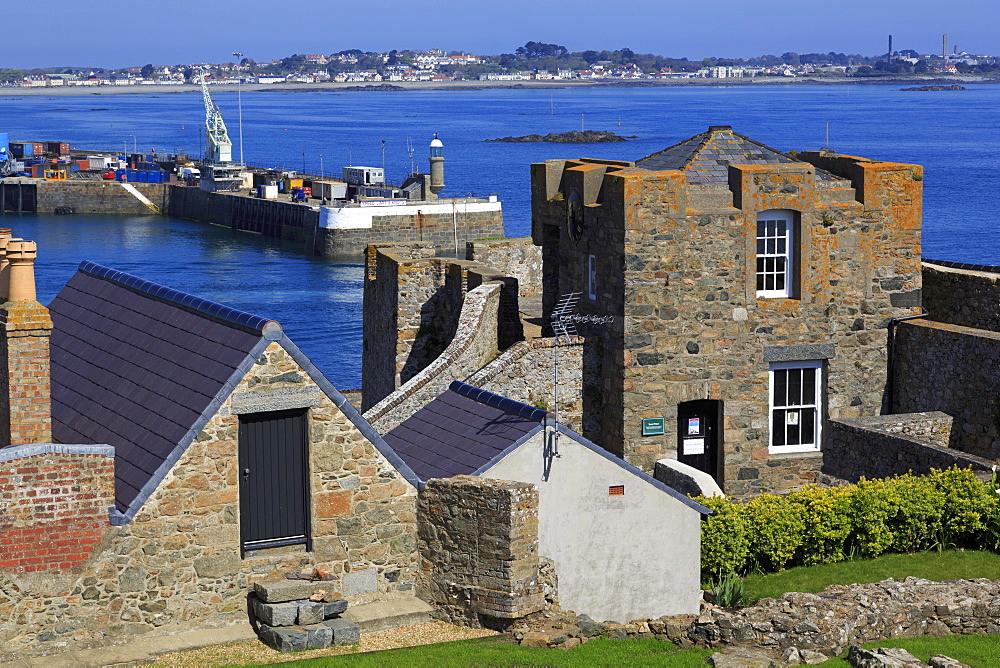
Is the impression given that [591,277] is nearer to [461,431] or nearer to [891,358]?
[891,358]

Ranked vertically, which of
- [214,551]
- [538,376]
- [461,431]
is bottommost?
[214,551]

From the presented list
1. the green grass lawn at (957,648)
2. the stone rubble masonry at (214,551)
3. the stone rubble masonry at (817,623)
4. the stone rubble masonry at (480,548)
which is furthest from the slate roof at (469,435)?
the green grass lawn at (957,648)

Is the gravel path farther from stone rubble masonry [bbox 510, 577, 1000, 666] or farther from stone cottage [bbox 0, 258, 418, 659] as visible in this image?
stone rubble masonry [bbox 510, 577, 1000, 666]

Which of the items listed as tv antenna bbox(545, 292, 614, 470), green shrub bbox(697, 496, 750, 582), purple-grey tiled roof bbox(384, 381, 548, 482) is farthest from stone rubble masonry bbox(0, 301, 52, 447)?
tv antenna bbox(545, 292, 614, 470)

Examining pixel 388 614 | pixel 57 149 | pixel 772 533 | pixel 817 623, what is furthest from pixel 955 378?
pixel 57 149

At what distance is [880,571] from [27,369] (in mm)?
10759

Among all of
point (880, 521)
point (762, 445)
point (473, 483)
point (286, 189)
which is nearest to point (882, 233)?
point (762, 445)

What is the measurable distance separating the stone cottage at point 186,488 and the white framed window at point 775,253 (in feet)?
34.9

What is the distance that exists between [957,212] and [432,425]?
97133 millimetres

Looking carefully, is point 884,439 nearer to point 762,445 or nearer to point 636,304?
point 762,445

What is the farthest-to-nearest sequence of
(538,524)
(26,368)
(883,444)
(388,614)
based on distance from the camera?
(883,444) → (538,524) → (388,614) → (26,368)

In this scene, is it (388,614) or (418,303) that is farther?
(418,303)

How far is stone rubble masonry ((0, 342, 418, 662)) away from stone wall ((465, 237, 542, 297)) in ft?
48.2

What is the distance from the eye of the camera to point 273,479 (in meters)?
14.6
